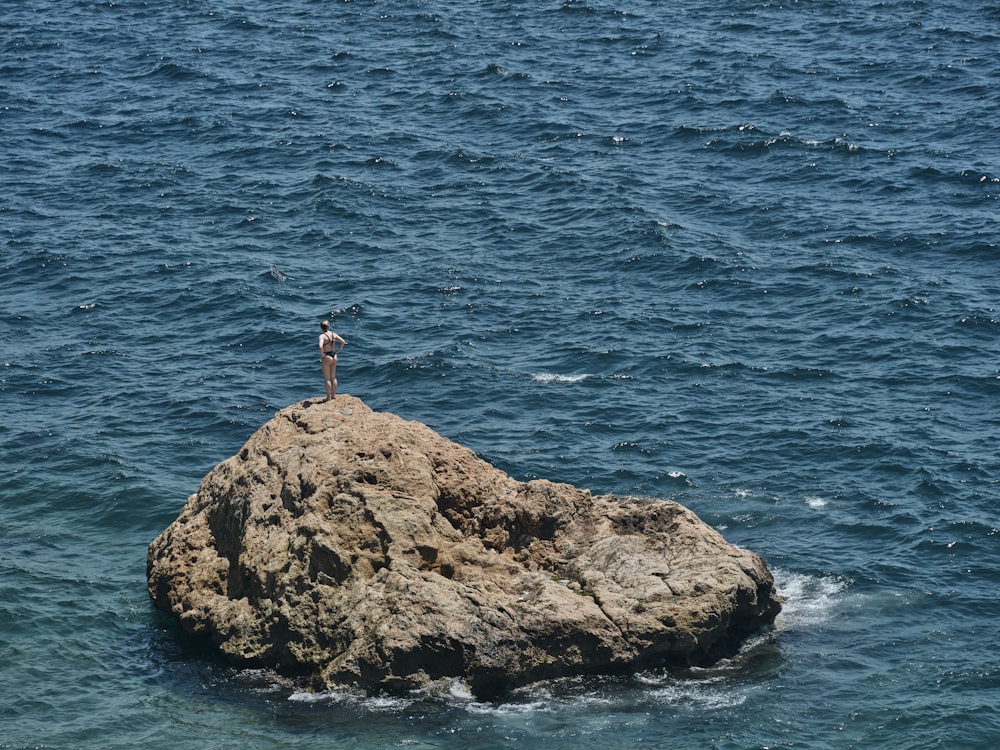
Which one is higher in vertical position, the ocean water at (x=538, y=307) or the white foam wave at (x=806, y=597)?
the ocean water at (x=538, y=307)

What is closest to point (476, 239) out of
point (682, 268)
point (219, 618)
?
point (682, 268)

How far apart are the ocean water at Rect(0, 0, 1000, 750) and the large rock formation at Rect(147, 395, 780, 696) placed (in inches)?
40.8

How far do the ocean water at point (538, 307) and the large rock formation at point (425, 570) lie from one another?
104 centimetres

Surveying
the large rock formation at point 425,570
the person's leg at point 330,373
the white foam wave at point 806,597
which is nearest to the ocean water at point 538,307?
the white foam wave at point 806,597

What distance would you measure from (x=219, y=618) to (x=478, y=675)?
8392mm

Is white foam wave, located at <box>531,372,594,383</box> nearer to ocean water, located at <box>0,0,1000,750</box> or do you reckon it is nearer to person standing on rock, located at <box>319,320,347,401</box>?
ocean water, located at <box>0,0,1000,750</box>

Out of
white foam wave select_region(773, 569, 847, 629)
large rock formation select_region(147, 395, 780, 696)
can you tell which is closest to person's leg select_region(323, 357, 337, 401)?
large rock formation select_region(147, 395, 780, 696)

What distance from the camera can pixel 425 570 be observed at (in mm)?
40781

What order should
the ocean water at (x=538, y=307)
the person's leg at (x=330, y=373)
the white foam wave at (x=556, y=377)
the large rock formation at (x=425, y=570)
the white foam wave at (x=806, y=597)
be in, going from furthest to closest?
1. the white foam wave at (x=556, y=377)
2. the person's leg at (x=330, y=373)
3. the white foam wave at (x=806, y=597)
4. the ocean water at (x=538, y=307)
5. the large rock formation at (x=425, y=570)

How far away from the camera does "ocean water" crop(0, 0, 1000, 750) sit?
40656 mm

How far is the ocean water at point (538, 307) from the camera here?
1601 inches

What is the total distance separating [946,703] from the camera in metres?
39.4

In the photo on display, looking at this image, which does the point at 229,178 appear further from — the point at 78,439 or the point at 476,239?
the point at 78,439

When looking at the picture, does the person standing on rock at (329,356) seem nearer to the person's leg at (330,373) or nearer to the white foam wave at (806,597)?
the person's leg at (330,373)
